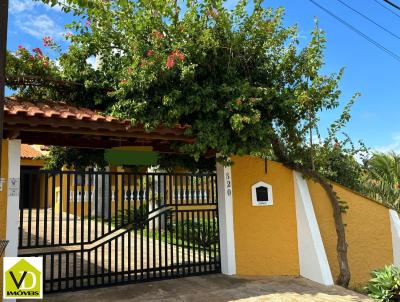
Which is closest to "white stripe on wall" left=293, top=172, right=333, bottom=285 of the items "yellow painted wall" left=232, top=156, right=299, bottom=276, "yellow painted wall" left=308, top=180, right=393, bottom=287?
"yellow painted wall" left=232, top=156, right=299, bottom=276

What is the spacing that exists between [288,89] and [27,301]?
5.68 m

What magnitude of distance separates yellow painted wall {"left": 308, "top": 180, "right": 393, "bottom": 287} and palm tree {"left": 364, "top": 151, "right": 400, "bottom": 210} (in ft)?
6.34

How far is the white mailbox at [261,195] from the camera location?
801 centimetres

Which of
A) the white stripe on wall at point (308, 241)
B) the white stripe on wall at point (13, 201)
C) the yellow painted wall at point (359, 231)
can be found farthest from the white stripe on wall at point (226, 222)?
the white stripe on wall at point (13, 201)

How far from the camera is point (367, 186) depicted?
1116 cm

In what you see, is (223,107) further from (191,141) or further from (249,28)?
(249,28)

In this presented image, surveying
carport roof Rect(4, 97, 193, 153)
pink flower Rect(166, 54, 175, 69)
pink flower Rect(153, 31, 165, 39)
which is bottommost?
carport roof Rect(4, 97, 193, 153)

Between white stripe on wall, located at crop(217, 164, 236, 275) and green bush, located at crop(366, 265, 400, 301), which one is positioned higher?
white stripe on wall, located at crop(217, 164, 236, 275)

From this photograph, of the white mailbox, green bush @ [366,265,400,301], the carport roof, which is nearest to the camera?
the carport roof

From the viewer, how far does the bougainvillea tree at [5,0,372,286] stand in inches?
267

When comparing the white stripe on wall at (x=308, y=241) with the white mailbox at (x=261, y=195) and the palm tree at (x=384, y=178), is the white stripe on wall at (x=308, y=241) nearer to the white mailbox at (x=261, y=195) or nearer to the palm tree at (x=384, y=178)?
the white mailbox at (x=261, y=195)

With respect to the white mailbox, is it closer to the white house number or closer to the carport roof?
the white house number

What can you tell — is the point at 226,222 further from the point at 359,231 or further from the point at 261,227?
the point at 359,231

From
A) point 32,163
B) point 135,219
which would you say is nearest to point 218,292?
point 135,219
